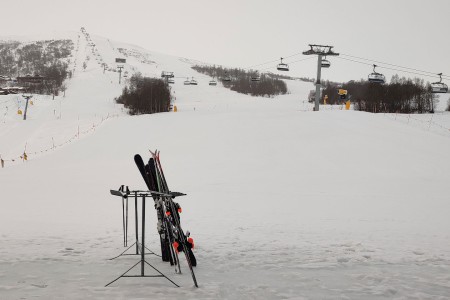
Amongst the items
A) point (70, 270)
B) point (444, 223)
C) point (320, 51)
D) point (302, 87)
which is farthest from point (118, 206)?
point (302, 87)

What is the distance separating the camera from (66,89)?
83.3 metres

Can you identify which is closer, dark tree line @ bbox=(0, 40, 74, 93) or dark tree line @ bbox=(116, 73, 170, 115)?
dark tree line @ bbox=(116, 73, 170, 115)

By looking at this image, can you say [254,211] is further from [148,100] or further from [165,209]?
[148,100]

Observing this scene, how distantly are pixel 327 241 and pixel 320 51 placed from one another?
24.1 m

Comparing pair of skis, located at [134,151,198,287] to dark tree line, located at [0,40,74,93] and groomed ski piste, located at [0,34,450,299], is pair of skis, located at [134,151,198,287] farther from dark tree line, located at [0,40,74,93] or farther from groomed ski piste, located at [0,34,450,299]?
dark tree line, located at [0,40,74,93]

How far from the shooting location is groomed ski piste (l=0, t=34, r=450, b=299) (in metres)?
5.89

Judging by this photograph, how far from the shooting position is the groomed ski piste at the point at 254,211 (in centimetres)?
589

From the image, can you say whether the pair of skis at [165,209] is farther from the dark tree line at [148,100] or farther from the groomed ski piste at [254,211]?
the dark tree line at [148,100]

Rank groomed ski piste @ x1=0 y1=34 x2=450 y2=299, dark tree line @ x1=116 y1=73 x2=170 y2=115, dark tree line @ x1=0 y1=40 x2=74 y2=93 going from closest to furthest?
groomed ski piste @ x1=0 y1=34 x2=450 y2=299
dark tree line @ x1=116 y1=73 x2=170 y2=115
dark tree line @ x1=0 y1=40 x2=74 y2=93

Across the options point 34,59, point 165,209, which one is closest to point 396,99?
point 165,209

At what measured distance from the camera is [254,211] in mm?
11930

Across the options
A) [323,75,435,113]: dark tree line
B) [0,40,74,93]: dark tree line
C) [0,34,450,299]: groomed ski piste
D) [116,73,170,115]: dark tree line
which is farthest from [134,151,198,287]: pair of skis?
[0,40,74,93]: dark tree line

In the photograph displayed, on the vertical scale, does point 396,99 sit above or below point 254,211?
above

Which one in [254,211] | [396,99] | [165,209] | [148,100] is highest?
[396,99]
